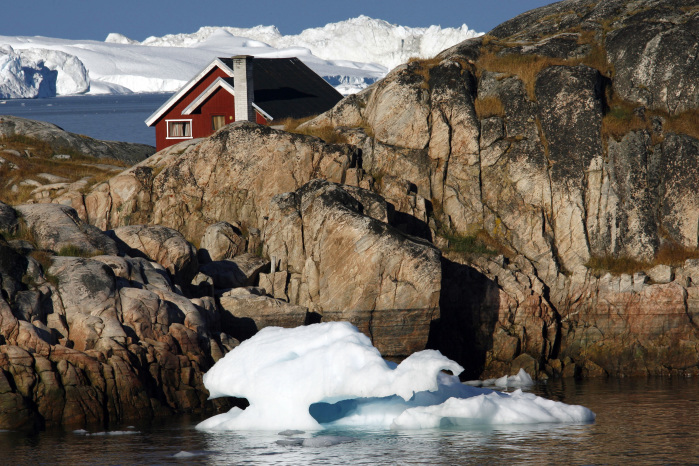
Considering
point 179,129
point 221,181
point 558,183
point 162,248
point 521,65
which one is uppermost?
point 179,129

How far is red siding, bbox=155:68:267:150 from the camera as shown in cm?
5369

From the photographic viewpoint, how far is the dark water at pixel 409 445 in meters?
21.0

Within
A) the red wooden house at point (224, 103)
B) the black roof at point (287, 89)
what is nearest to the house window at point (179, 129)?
the red wooden house at point (224, 103)

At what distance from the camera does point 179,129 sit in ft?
181

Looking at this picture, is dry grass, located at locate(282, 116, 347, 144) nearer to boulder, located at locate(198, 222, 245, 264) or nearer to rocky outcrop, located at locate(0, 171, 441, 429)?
rocky outcrop, located at locate(0, 171, 441, 429)

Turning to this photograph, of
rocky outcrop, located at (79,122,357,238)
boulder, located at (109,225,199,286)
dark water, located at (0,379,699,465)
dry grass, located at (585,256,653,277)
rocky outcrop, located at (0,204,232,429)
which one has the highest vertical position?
rocky outcrop, located at (79,122,357,238)

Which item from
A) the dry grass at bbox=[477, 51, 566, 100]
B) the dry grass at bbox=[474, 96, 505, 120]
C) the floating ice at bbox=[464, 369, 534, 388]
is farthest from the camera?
the dry grass at bbox=[477, 51, 566, 100]

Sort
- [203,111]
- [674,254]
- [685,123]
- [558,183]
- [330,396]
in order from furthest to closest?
[203,111]
[685,123]
[558,183]
[674,254]
[330,396]

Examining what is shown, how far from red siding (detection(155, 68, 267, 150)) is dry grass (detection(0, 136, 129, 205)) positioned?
3.48 metres

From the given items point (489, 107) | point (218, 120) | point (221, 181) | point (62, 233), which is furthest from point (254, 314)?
point (218, 120)

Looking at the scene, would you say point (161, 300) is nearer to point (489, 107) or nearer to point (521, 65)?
point (489, 107)

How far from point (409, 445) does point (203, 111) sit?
35685mm

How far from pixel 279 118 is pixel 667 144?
75.9ft

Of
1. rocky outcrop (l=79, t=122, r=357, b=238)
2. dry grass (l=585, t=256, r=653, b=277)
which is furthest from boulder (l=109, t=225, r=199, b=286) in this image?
dry grass (l=585, t=256, r=653, b=277)
